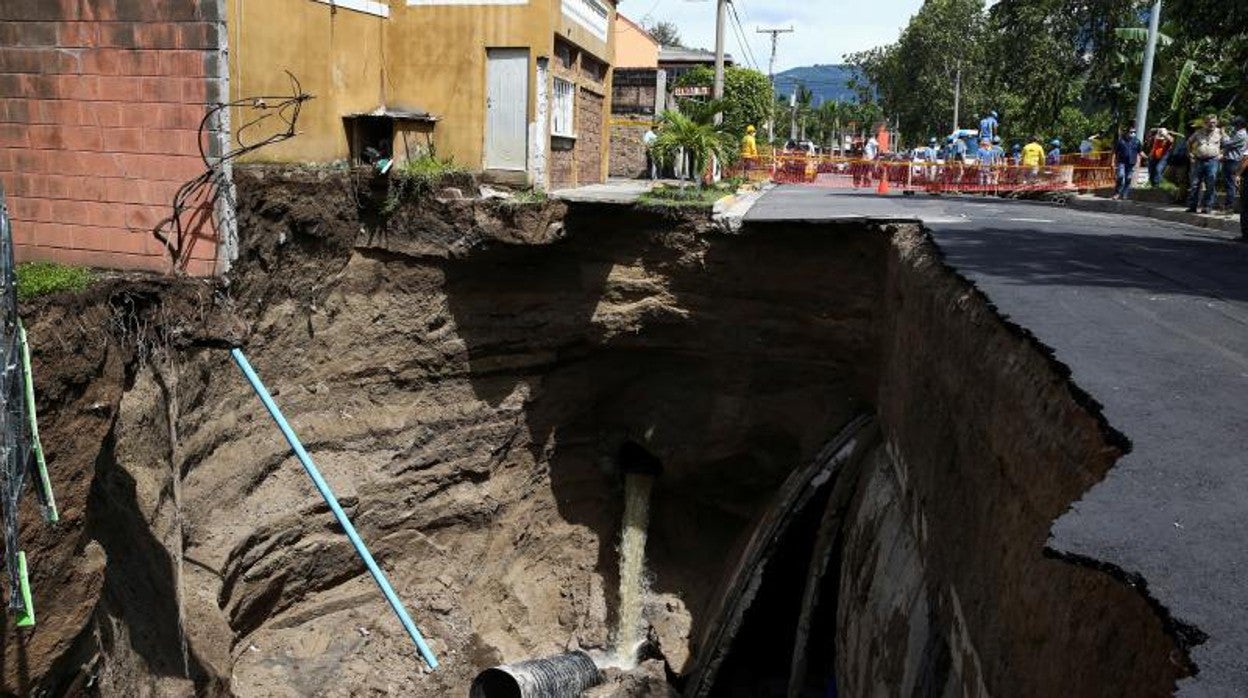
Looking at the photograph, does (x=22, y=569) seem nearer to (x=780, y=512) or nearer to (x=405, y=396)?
(x=405, y=396)

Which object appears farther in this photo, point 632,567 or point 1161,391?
point 632,567

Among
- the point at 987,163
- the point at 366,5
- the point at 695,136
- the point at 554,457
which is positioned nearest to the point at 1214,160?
the point at 987,163

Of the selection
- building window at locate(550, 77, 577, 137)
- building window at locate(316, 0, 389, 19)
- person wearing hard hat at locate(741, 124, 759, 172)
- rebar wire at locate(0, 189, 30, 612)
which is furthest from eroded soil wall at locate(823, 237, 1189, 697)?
person wearing hard hat at locate(741, 124, 759, 172)

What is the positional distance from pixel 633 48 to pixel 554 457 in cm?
3809

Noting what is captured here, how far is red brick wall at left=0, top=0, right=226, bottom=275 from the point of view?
29.1 feet

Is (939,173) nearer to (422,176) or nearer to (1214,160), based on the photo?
(1214,160)

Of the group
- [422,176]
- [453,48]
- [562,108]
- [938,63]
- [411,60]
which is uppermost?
[938,63]

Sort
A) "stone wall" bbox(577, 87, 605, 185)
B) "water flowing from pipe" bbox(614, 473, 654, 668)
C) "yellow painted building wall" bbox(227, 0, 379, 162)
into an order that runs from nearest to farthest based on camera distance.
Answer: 1. "yellow painted building wall" bbox(227, 0, 379, 162)
2. "water flowing from pipe" bbox(614, 473, 654, 668)
3. "stone wall" bbox(577, 87, 605, 185)

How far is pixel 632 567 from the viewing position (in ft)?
46.2

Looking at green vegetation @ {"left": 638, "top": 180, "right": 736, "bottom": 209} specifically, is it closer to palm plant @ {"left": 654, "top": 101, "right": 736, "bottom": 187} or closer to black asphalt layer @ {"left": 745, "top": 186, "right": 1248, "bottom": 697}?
palm plant @ {"left": 654, "top": 101, "right": 736, "bottom": 187}

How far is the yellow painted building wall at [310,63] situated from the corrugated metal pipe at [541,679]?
639 cm

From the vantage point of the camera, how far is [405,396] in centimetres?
1212

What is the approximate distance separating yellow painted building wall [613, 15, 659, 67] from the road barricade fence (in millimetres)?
24550

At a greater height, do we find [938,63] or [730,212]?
[938,63]
